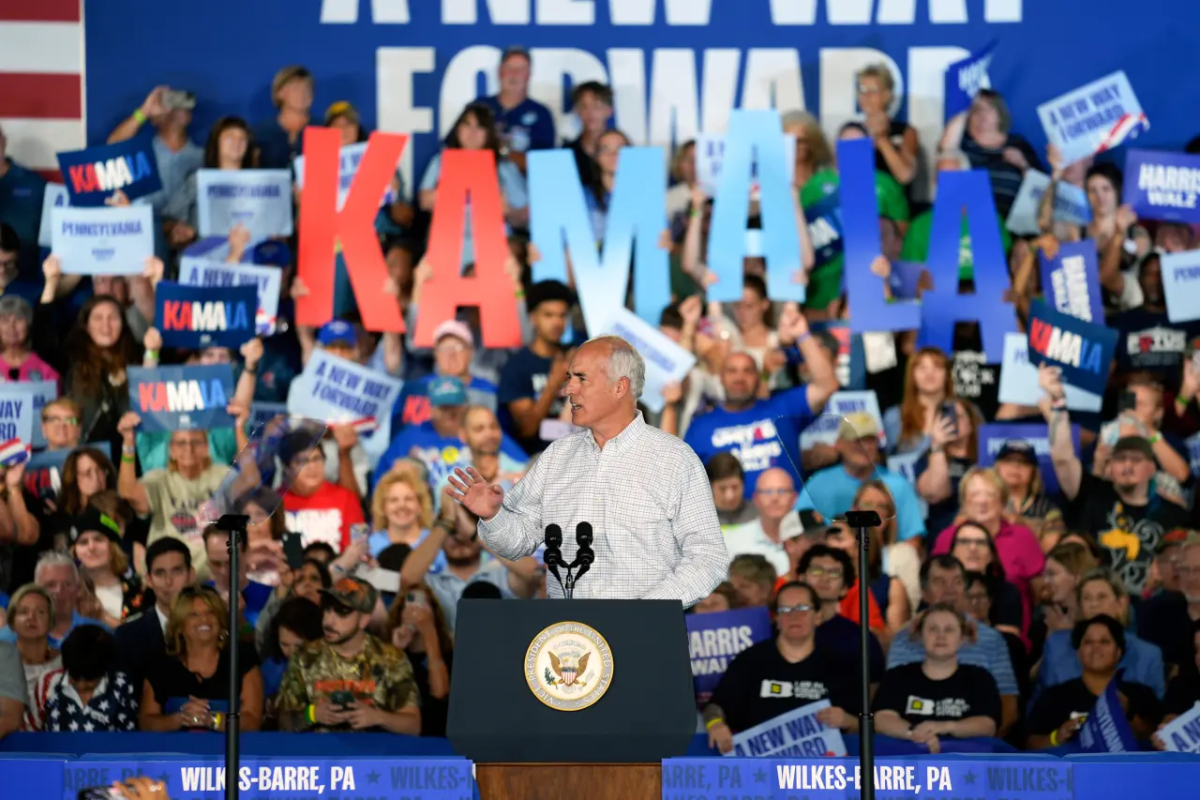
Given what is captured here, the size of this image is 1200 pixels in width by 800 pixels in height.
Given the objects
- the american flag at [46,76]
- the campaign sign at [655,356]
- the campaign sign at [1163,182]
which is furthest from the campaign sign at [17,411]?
the campaign sign at [1163,182]

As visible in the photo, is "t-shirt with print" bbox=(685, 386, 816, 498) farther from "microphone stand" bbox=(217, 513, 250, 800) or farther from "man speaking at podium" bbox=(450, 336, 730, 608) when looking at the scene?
"microphone stand" bbox=(217, 513, 250, 800)

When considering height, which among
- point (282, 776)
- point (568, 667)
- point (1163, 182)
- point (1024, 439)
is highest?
point (1163, 182)

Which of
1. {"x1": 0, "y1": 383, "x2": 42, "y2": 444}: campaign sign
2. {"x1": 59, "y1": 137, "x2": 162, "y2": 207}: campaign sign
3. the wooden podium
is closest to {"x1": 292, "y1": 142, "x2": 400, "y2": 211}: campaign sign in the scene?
{"x1": 59, "y1": 137, "x2": 162, "y2": 207}: campaign sign

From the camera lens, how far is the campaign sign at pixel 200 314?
6895 millimetres

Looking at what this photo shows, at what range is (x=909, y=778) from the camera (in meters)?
3.73

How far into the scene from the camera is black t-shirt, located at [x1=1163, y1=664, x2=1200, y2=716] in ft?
19.9

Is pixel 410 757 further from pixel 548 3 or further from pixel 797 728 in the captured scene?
pixel 548 3

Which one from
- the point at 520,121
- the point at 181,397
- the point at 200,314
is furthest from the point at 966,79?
the point at 181,397

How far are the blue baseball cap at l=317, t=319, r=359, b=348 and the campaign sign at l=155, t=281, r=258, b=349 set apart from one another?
350mm

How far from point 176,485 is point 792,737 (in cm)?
292

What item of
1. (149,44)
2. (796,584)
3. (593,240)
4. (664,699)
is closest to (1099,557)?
(796,584)

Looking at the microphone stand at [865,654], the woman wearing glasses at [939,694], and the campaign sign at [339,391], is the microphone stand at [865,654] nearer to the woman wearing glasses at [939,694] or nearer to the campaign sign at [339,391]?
the woman wearing glasses at [939,694]

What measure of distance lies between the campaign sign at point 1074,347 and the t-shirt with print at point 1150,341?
0.09 m

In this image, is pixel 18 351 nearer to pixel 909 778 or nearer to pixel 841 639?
pixel 841 639
